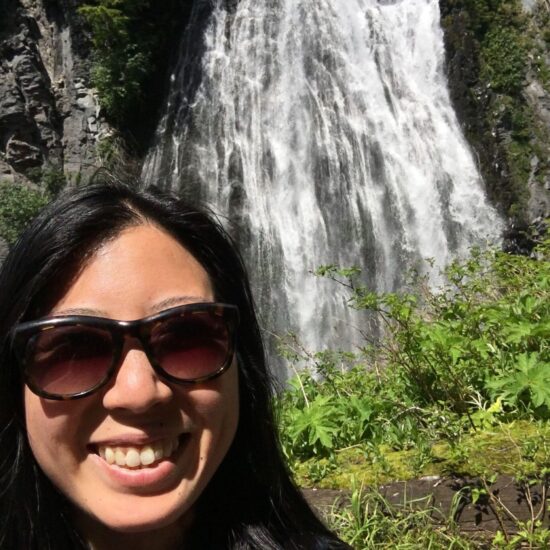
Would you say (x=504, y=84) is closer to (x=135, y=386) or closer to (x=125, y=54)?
(x=125, y=54)

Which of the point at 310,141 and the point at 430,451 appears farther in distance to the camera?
the point at 310,141

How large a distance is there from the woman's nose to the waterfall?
9788 millimetres

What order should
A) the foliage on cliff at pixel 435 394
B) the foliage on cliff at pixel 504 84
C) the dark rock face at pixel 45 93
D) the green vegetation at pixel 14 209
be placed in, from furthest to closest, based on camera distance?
the dark rock face at pixel 45 93 < the green vegetation at pixel 14 209 < the foliage on cliff at pixel 504 84 < the foliage on cliff at pixel 435 394

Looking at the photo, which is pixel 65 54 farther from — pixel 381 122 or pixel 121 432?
pixel 121 432

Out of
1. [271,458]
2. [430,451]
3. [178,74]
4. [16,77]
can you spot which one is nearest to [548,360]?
[430,451]

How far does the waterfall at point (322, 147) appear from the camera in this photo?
1179 cm

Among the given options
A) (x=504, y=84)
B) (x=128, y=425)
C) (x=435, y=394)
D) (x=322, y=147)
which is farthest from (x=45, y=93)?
(x=128, y=425)

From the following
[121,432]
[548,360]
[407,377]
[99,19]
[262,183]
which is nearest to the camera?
[121,432]

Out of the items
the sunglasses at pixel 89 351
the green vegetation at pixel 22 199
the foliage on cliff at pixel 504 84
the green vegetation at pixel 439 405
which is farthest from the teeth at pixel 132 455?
the green vegetation at pixel 22 199

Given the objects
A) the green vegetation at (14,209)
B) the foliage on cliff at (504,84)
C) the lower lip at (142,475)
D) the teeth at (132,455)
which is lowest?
the green vegetation at (14,209)

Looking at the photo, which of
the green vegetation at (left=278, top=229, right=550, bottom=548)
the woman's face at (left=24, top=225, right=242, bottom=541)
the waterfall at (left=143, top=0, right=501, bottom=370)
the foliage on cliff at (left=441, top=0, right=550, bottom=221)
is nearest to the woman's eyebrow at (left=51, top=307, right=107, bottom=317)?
the woman's face at (left=24, top=225, right=242, bottom=541)

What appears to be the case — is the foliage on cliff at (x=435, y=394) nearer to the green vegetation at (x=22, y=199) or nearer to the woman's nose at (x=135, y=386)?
the woman's nose at (x=135, y=386)

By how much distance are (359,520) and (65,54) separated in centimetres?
1678

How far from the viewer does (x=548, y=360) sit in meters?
3.04
